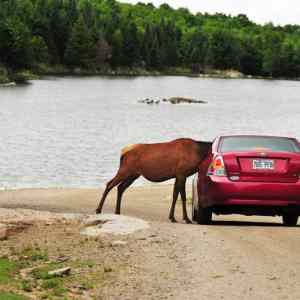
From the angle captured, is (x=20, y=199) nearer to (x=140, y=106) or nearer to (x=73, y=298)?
(x=73, y=298)

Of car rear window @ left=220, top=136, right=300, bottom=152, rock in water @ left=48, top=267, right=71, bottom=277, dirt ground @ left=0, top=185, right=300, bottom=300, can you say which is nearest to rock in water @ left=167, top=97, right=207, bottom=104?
car rear window @ left=220, top=136, right=300, bottom=152

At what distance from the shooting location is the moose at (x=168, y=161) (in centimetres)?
1571

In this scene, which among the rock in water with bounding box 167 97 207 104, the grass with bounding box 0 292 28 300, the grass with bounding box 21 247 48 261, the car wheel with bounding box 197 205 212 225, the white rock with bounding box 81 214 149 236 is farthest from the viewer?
the rock in water with bounding box 167 97 207 104

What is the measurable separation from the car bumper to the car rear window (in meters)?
0.63

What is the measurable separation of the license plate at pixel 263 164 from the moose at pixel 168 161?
1428 millimetres

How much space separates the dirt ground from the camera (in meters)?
9.52

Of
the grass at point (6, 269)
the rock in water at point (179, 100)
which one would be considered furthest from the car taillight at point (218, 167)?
the rock in water at point (179, 100)

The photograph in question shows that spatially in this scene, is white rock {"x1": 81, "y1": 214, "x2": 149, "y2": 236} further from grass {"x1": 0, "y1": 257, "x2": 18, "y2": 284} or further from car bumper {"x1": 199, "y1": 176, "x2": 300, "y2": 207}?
grass {"x1": 0, "y1": 257, "x2": 18, "y2": 284}

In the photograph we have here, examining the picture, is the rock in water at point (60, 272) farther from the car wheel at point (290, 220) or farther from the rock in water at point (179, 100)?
the rock in water at point (179, 100)

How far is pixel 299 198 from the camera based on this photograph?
567 inches

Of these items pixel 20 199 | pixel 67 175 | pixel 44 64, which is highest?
pixel 20 199

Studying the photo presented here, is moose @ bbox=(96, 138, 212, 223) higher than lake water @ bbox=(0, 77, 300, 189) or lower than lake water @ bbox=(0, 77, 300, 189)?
higher

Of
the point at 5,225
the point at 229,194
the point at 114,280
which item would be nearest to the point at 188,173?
the point at 229,194

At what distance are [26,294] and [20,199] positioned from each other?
537 inches
